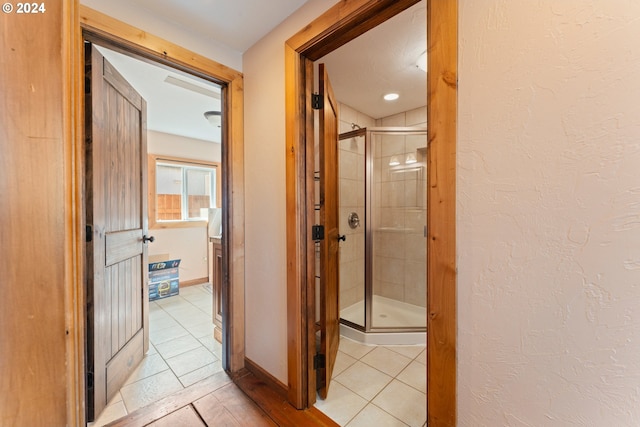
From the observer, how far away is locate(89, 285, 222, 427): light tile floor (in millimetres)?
1491

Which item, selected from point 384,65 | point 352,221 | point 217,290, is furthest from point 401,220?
point 217,290

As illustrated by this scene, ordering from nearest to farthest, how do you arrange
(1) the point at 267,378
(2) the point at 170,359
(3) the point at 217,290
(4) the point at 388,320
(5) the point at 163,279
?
(1) the point at 267,378 → (2) the point at 170,359 → (3) the point at 217,290 → (4) the point at 388,320 → (5) the point at 163,279

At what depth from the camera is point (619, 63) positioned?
1.89ft

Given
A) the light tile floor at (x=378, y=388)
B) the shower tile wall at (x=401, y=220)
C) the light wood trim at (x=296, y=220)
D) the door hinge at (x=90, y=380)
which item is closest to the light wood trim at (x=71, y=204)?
the light wood trim at (x=296, y=220)

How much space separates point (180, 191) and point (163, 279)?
144 cm

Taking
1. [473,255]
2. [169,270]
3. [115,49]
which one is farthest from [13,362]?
[169,270]

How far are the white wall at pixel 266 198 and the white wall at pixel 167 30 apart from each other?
0.42ft

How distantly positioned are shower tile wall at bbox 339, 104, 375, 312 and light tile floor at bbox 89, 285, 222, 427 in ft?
4.51

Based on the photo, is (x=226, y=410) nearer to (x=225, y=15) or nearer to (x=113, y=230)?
(x=113, y=230)

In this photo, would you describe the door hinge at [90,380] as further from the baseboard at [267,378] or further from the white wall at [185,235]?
the white wall at [185,235]

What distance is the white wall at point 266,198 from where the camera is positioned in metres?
1.48

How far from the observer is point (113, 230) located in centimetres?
152

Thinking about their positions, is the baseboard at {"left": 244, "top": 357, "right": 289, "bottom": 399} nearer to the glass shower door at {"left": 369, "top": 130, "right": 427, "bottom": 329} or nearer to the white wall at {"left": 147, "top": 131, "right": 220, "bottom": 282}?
the glass shower door at {"left": 369, "top": 130, "right": 427, "bottom": 329}

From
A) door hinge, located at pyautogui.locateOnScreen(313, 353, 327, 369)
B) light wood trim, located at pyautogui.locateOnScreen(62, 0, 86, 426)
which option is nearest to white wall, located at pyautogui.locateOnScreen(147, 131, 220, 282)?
door hinge, located at pyautogui.locateOnScreen(313, 353, 327, 369)
